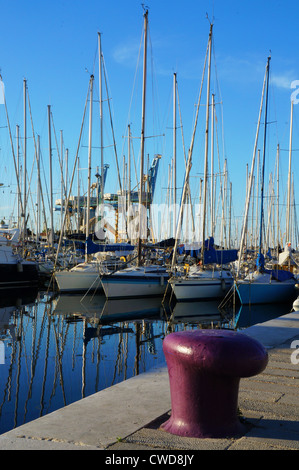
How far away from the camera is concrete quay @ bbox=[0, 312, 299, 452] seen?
4.70 metres

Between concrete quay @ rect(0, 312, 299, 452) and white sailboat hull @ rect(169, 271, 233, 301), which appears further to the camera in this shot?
white sailboat hull @ rect(169, 271, 233, 301)

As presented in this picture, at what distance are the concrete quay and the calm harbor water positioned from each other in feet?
8.46

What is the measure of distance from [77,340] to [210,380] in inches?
455

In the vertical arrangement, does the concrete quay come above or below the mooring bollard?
below

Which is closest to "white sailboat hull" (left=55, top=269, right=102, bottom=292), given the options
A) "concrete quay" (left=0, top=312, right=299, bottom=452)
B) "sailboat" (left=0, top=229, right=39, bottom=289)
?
"sailboat" (left=0, top=229, right=39, bottom=289)

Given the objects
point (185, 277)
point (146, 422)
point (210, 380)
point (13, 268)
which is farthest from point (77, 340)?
point (13, 268)

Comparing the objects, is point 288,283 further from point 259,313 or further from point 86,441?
point 86,441

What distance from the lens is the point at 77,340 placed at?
16094mm

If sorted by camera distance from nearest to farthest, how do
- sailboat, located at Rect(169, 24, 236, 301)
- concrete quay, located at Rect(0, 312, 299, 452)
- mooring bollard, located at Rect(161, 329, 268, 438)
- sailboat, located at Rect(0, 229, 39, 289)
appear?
concrete quay, located at Rect(0, 312, 299, 452) < mooring bollard, located at Rect(161, 329, 268, 438) < sailboat, located at Rect(169, 24, 236, 301) < sailboat, located at Rect(0, 229, 39, 289)

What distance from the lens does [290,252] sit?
33906 millimetres

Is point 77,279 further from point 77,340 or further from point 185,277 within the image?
point 77,340

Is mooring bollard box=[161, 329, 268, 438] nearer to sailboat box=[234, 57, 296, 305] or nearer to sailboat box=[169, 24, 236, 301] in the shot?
sailboat box=[234, 57, 296, 305]

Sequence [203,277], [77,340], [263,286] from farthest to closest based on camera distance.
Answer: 1. [203,277]
2. [263,286]
3. [77,340]
